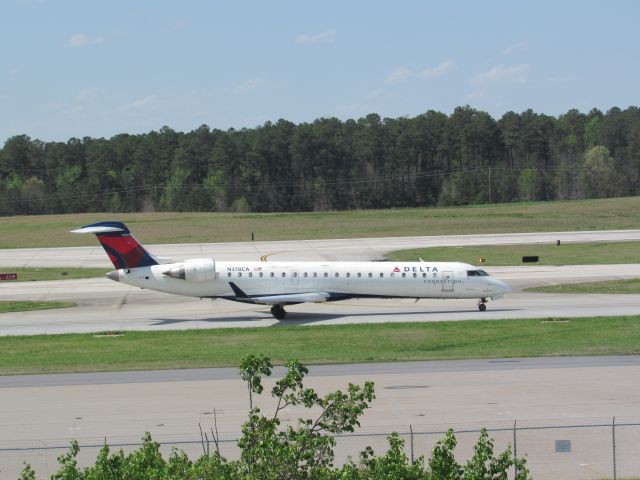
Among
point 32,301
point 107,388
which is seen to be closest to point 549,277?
point 32,301

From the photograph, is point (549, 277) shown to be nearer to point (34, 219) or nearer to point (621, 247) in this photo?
point (621, 247)

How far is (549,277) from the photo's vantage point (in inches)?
2335

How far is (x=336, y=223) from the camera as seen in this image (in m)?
111

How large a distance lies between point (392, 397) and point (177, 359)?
388 inches

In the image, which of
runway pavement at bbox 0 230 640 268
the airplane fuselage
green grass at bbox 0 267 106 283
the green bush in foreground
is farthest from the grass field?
the green bush in foreground

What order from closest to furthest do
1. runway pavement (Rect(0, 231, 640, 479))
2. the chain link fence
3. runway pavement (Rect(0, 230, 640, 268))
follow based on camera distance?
the chain link fence
runway pavement (Rect(0, 231, 640, 479))
runway pavement (Rect(0, 230, 640, 268))

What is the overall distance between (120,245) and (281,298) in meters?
7.97

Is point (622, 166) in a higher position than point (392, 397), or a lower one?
higher

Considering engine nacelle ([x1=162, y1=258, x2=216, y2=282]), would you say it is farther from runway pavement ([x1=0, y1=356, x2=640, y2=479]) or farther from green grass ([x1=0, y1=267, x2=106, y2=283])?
green grass ([x1=0, y1=267, x2=106, y2=283])

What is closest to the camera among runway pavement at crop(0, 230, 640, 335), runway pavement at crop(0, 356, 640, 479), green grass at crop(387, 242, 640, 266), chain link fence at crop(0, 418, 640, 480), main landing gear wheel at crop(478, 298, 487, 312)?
chain link fence at crop(0, 418, 640, 480)

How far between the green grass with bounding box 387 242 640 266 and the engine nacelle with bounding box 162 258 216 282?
27.9 meters

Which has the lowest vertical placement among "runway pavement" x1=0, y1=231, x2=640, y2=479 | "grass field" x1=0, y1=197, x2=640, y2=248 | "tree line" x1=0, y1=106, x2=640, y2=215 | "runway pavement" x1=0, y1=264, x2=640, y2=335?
"runway pavement" x1=0, y1=231, x2=640, y2=479

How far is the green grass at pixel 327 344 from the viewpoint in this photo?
33.8 metres

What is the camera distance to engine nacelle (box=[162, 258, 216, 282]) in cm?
4475
